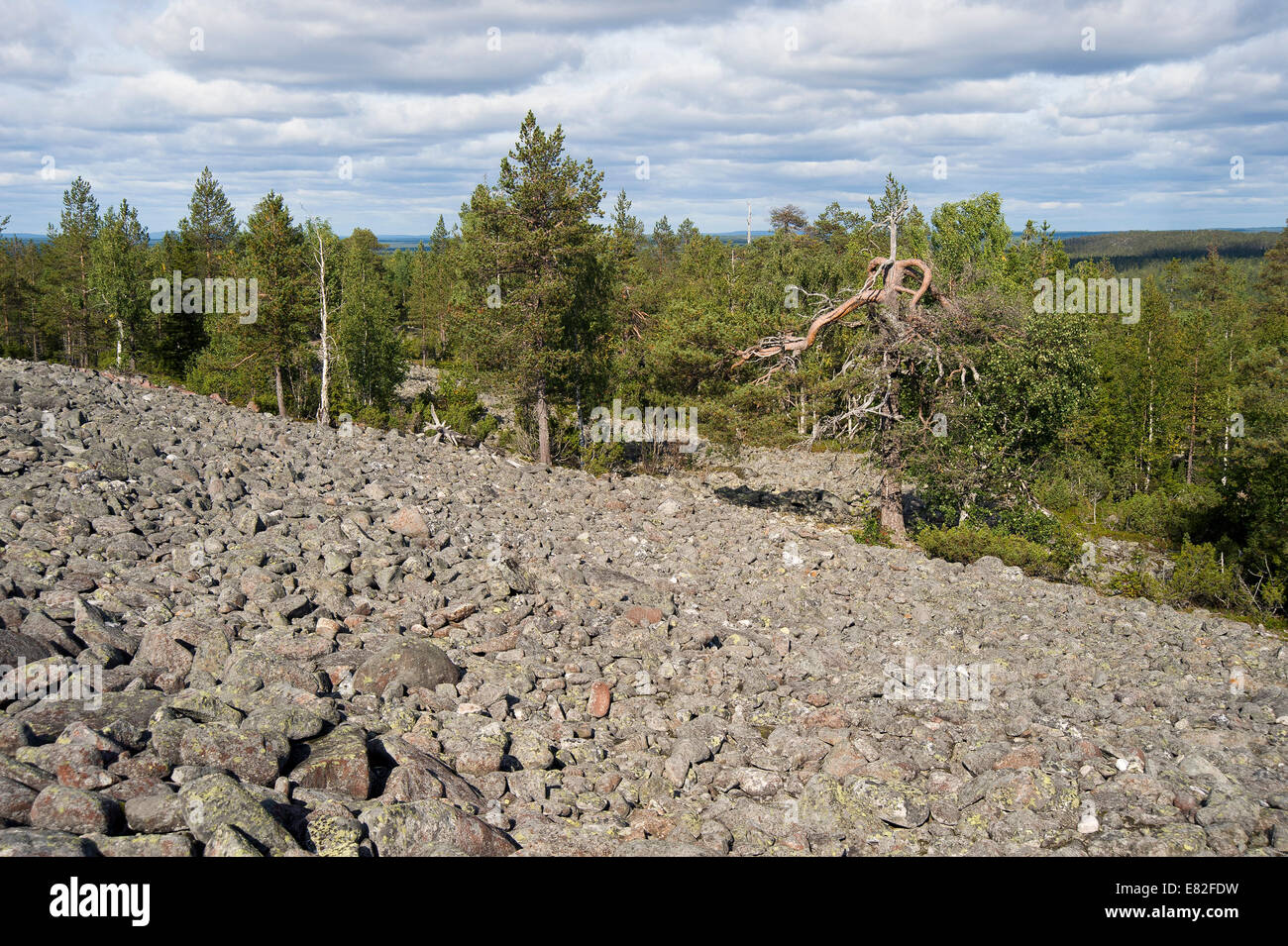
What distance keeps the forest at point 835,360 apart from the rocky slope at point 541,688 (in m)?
5.30

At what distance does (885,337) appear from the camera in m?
21.3

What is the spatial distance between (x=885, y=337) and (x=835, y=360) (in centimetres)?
1010

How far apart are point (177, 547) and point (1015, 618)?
563 inches

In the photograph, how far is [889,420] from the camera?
74.3 feet

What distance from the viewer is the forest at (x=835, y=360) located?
2161cm

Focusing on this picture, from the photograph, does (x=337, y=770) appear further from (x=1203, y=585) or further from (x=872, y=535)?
(x=1203, y=585)

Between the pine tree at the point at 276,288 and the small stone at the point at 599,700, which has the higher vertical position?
the pine tree at the point at 276,288

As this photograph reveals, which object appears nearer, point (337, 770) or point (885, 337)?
point (337, 770)

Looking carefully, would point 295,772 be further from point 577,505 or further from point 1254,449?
point 1254,449

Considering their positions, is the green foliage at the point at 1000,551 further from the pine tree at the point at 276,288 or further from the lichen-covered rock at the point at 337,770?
the pine tree at the point at 276,288

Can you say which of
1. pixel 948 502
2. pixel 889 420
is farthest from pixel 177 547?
pixel 948 502

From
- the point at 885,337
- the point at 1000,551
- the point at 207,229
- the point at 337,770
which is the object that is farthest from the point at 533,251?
the point at 207,229

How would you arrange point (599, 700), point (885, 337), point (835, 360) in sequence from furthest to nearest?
point (835, 360), point (885, 337), point (599, 700)

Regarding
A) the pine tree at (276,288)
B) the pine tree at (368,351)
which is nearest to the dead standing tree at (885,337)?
the pine tree at (276,288)
